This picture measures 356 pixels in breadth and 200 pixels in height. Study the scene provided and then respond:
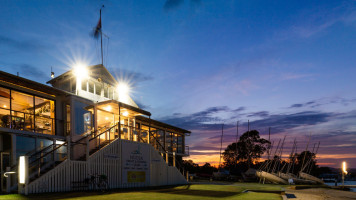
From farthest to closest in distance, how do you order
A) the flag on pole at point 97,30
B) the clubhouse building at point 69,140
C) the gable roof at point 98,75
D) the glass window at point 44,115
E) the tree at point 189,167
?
the tree at point 189,167
the flag on pole at point 97,30
the gable roof at point 98,75
the glass window at point 44,115
the clubhouse building at point 69,140

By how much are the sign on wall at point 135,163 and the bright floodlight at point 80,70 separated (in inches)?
303

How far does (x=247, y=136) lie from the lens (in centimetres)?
7400

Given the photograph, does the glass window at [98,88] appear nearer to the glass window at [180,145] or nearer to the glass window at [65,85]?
the glass window at [65,85]

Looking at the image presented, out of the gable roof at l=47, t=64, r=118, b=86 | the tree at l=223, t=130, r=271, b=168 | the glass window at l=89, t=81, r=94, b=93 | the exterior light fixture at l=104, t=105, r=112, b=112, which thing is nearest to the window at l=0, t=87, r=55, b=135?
the exterior light fixture at l=104, t=105, r=112, b=112

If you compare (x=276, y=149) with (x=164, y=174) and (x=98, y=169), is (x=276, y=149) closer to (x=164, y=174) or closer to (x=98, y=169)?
(x=164, y=174)

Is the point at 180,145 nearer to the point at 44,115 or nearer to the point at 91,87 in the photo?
the point at 91,87

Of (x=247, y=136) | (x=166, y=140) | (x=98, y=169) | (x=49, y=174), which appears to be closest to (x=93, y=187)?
(x=98, y=169)

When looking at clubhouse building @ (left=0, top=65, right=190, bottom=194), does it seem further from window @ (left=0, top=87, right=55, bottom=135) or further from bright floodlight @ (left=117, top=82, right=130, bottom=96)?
bright floodlight @ (left=117, top=82, right=130, bottom=96)

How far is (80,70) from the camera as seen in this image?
24188 mm

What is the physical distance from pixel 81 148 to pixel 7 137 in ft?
Answer: 13.3

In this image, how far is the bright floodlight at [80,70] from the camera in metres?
24.0

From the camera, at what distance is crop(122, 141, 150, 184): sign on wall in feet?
65.0

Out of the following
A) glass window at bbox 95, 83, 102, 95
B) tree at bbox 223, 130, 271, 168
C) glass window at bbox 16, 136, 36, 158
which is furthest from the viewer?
tree at bbox 223, 130, 271, 168

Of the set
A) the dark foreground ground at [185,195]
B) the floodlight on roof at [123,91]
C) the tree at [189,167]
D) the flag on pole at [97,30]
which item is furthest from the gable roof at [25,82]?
the tree at [189,167]
